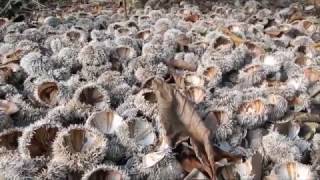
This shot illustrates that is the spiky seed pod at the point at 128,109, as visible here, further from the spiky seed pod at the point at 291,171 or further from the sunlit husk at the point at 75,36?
the sunlit husk at the point at 75,36

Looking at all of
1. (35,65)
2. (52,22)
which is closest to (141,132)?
(35,65)

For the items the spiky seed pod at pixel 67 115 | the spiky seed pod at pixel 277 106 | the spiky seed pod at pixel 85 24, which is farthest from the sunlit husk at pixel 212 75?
the spiky seed pod at pixel 85 24

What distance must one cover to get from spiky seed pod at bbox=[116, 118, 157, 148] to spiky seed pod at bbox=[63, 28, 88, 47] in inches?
33.8

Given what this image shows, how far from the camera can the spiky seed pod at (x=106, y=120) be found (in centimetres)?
151

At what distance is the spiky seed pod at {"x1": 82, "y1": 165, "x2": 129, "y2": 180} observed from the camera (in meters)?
1.24

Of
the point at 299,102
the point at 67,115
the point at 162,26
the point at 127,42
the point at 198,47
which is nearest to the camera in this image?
the point at 67,115

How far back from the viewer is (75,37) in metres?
2.45

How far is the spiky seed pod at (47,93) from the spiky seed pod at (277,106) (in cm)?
80

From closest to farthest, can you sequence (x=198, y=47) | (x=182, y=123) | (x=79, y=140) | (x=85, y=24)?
(x=79, y=140) → (x=182, y=123) → (x=198, y=47) → (x=85, y=24)

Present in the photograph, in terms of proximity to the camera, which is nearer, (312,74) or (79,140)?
(79,140)

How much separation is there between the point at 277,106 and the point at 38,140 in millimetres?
879

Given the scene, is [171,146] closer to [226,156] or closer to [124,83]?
[226,156]

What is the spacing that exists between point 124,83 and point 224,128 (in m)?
0.51

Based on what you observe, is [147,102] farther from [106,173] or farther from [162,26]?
[162,26]
